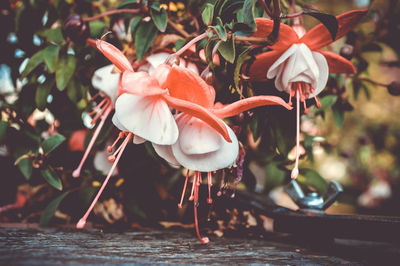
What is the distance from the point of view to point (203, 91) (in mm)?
390

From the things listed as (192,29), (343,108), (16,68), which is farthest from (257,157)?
(16,68)

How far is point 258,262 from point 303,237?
0.21 m

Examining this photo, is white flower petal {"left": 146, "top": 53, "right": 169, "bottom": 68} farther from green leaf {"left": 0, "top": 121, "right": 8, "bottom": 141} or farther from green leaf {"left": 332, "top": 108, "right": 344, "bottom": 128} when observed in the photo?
green leaf {"left": 332, "top": 108, "right": 344, "bottom": 128}

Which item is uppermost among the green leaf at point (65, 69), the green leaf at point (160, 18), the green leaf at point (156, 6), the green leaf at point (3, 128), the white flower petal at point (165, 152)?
the green leaf at point (156, 6)

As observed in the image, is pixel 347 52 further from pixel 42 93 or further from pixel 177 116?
pixel 42 93

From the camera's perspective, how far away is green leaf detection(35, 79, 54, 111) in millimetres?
663

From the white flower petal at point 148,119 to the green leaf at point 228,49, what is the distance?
0.11 m

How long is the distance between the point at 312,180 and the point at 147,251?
500 mm

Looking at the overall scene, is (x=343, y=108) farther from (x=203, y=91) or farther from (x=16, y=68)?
(x=16, y=68)

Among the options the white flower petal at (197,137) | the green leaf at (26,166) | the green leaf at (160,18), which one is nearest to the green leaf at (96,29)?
the green leaf at (160,18)

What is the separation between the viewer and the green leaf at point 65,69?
62 cm

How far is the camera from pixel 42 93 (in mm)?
666

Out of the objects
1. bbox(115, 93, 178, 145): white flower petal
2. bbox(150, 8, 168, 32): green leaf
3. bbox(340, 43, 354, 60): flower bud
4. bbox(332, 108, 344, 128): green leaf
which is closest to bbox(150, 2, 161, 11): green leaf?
bbox(150, 8, 168, 32): green leaf

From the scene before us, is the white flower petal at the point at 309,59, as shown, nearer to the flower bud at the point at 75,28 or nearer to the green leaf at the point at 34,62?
the flower bud at the point at 75,28
